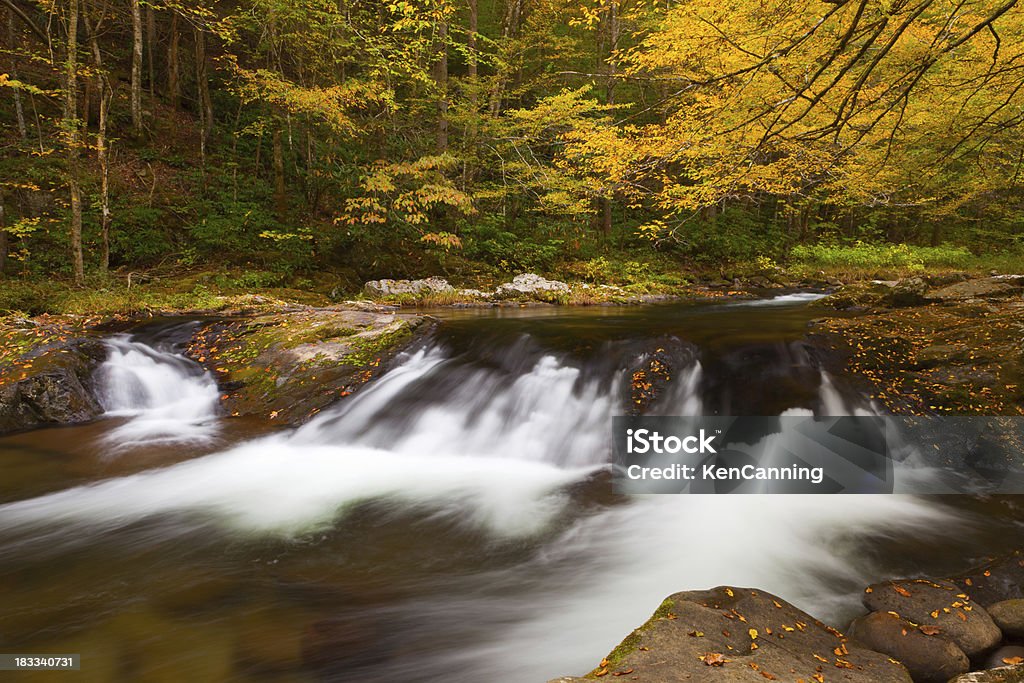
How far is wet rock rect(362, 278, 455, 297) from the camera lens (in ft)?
39.8

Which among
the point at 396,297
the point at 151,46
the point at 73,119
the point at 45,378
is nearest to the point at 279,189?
the point at 396,297

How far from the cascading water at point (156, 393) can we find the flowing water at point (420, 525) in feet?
0.11

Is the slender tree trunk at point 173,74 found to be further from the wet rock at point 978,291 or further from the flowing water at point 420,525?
the wet rock at point 978,291

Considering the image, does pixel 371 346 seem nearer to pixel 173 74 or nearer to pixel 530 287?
pixel 530 287

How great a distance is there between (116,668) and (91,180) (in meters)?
14.5

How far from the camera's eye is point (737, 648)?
2338 millimetres

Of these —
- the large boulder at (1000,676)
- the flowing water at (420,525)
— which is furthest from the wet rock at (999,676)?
the flowing water at (420,525)

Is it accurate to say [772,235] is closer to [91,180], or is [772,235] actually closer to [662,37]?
[662,37]

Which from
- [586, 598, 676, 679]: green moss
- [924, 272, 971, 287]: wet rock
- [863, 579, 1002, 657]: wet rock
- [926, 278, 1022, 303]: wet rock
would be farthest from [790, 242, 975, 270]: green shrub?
[586, 598, 676, 679]: green moss

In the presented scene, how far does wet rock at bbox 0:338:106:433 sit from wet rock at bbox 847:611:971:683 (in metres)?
8.13

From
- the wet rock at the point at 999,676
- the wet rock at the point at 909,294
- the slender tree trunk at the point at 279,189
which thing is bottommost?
the wet rock at the point at 999,676

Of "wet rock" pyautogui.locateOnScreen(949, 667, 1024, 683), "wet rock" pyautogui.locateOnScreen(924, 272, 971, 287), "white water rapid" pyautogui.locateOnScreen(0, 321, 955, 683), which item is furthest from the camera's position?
"wet rock" pyautogui.locateOnScreen(924, 272, 971, 287)

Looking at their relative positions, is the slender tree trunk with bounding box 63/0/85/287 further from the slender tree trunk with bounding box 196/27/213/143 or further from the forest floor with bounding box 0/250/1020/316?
the slender tree trunk with bounding box 196/27/213/143

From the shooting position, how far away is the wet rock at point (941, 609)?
2.72 metres
